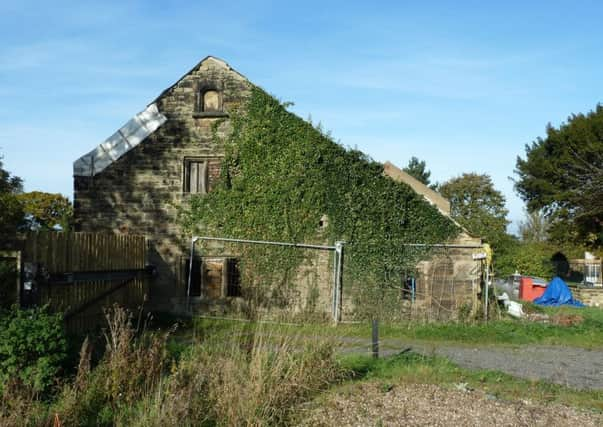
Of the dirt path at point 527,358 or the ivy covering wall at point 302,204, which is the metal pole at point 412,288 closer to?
the ivy covering wall at point 302,204

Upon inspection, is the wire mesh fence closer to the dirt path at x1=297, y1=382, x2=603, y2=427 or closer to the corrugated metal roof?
the corrugated metal roof

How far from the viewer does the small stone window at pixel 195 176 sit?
60.4 ft

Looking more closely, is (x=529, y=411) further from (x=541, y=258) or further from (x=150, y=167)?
(x=541, y=258)

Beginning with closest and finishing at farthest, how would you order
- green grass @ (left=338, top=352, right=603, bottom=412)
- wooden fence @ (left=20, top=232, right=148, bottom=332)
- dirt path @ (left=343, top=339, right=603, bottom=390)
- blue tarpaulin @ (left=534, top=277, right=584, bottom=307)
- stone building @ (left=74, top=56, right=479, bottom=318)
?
green grass @ (left=338, top=352, right=603, bottom=412) → dirt path @ (left=343, top=339, right=603, bottom=390) → wooden fence @ (left=20, top=232, right=148, bottom=332) → stone building @ (left=74, top=56, right=479, bottom=318) → blue tarpaulin @ (left=534, top=277, right=584, bottom=307)

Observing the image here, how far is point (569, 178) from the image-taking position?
4219cm

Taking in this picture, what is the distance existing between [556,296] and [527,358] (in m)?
20.8

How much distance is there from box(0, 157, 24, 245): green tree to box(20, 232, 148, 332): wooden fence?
1.70 m

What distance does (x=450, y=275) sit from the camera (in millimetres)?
16969

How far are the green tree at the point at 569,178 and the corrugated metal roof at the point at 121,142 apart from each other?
91.4 feet

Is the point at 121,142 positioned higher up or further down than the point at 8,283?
higher up

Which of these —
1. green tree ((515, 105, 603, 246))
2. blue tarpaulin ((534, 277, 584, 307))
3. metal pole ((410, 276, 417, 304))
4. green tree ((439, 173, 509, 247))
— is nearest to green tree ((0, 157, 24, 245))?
metal pole ((410, 276, 417, 304))

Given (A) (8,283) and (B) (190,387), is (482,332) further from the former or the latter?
(A) (8,283)

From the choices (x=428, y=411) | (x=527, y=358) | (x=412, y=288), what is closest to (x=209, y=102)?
(x=412, y=288)

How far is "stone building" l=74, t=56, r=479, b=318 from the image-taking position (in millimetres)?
18281
